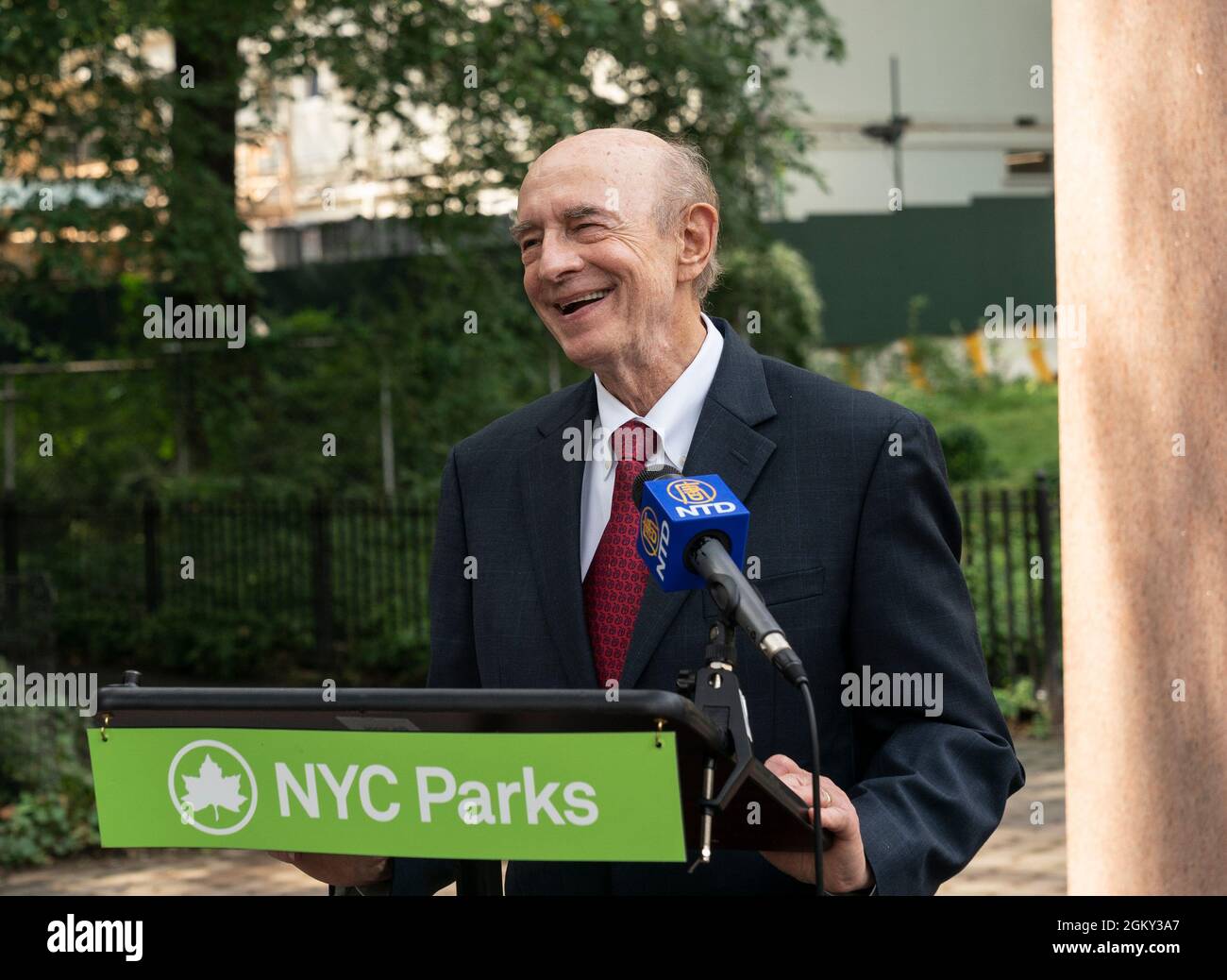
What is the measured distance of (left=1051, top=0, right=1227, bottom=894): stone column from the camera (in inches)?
124

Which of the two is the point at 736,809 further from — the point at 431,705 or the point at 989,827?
the point at 989,827

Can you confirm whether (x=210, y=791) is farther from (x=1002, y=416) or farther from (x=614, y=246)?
(x=1002, y=416)

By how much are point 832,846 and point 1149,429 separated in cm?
155

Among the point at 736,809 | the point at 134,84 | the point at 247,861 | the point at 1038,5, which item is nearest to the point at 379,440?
the point at 134,84

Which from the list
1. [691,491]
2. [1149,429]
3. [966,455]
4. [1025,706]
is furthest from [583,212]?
[966,455]

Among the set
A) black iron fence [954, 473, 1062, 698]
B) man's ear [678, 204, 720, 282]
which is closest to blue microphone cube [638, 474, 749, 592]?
man's ear [678, 204, 720, 282]

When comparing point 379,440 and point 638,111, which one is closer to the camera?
point 638,111

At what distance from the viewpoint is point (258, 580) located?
1328 centimetres

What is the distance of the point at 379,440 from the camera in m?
13.6

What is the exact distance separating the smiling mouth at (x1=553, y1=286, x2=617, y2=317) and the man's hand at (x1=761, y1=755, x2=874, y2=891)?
34.6 inches

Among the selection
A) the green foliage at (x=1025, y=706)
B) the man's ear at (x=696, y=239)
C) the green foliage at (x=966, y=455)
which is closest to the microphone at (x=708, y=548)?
the man's ear at (x=696, y=239)

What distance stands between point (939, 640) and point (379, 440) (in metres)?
11.5

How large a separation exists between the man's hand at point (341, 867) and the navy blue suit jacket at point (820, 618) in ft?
0.59

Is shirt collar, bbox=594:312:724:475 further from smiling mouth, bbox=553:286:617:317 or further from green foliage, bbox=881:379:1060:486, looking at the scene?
green foliage, bbox=881:379:1060:486
